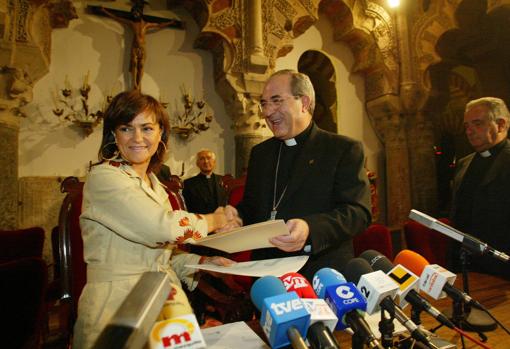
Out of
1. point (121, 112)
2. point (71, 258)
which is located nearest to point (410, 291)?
point (121, 112)

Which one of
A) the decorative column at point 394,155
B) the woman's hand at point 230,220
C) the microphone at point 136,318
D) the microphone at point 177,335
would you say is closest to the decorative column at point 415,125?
the decorative column at point 394,155

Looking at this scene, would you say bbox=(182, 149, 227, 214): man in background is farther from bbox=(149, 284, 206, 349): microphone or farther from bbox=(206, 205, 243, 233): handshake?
bbox=(149, 284, 206, 349): microphone

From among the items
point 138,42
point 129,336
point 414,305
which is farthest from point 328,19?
point 129,336

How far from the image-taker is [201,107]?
5.56 metres

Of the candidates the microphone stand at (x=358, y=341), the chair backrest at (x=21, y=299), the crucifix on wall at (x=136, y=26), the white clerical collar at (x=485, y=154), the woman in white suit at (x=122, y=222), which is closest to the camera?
the microphone stand at (x=358, y=341)

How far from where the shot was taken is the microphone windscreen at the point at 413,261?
1.09m

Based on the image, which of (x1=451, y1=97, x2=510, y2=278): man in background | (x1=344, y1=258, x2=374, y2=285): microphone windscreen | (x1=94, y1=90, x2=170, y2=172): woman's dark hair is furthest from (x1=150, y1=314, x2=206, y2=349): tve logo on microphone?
(x1=451, y1=97, x2=510, y2=278): man in background

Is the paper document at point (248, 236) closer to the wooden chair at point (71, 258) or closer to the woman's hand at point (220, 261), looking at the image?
the woman's hand at point (220, 261)

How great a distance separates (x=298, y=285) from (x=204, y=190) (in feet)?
13.8

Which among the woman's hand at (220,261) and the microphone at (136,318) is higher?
the microphone at (136,318)

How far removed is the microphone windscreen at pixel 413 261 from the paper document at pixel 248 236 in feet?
1.36

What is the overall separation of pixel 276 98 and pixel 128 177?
2.78ft

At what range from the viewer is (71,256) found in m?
1.65

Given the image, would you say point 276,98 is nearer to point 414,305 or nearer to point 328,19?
point 414,305
